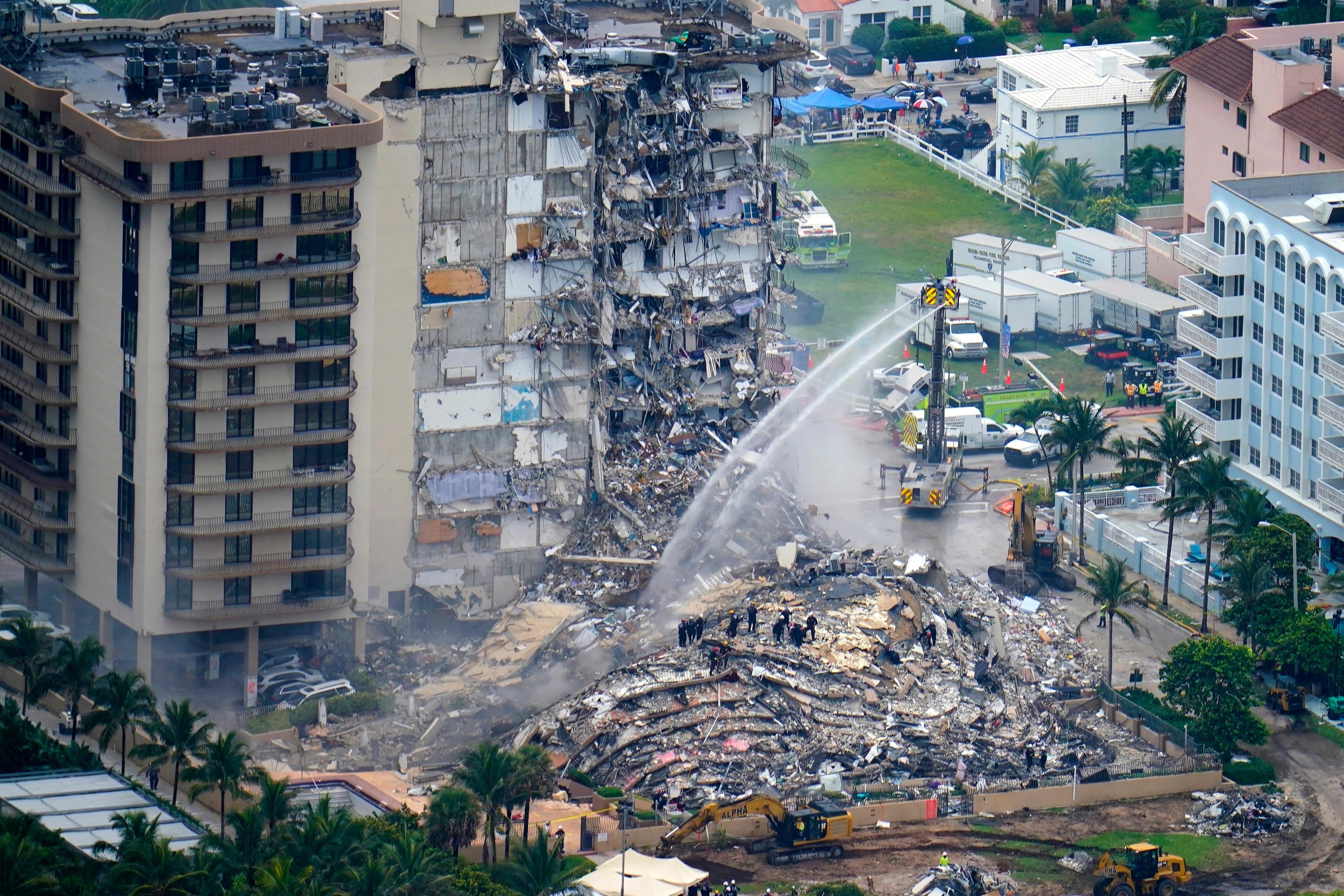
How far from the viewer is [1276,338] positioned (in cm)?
17138

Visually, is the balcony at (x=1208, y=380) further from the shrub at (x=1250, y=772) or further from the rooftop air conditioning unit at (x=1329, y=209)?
the shrub at (x=1250, y=772)

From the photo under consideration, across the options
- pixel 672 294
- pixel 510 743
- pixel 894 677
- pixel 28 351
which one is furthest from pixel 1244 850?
pixel 28 351

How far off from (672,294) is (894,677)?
25513 mm

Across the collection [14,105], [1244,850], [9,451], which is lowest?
[1244,850]

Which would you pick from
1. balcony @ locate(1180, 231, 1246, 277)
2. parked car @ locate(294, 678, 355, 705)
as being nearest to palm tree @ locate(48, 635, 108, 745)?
parked car @ locate(294, 678, 355, 705)

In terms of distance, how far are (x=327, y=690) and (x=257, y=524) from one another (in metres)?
8.39

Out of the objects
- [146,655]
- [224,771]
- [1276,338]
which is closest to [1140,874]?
[224,771]

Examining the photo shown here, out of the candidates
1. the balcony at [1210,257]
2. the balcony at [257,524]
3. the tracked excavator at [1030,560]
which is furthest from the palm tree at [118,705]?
the balcony at [1210,257]

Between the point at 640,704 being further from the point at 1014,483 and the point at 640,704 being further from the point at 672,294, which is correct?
the point at 1014,483

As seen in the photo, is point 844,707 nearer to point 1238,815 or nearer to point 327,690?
point 1238,815

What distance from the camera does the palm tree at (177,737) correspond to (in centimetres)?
13962

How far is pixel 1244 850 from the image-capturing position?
146 metres

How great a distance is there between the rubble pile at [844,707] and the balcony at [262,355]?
1878cm

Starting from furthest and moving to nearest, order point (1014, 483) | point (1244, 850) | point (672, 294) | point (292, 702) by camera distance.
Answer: point (1014, 483) < point (672, 294) < point (292, 702) < point (1244, 850)
